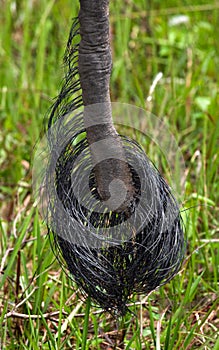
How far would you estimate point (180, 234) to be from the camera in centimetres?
120

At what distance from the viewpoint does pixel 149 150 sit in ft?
6.77

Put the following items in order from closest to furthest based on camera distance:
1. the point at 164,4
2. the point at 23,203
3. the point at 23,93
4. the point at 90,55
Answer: the point at 90,55
the point at 23,203
the point at 23,93
the point at 164,4

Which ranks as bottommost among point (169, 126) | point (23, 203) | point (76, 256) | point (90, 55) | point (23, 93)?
point (76, 256)

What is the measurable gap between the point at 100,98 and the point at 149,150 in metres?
1.02

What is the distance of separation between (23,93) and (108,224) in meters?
1.48

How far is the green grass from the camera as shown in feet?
4.74

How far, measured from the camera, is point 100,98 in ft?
3.48

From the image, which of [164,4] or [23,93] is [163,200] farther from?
[164,4]

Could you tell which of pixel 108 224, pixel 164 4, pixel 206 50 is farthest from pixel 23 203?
pixel 164 4

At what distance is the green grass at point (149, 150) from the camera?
1.45 meters

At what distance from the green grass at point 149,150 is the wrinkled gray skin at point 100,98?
0.18m

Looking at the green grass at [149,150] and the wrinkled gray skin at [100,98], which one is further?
the green grass at [149,150]

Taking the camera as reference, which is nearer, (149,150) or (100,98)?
(100,98)

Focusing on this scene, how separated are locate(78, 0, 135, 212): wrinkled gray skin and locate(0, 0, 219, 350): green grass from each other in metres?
0.18
